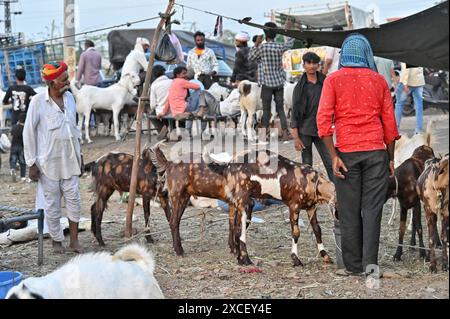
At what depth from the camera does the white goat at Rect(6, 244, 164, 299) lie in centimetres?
416

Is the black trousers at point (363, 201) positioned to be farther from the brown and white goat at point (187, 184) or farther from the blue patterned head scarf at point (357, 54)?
the brown and white goat at point (187, 184)

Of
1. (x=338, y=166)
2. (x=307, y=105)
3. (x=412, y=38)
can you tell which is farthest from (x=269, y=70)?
(x=338, y=166)

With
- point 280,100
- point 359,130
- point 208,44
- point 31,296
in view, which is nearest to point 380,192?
point 359,130

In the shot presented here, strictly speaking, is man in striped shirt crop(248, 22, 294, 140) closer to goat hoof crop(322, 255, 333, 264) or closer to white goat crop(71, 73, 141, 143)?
white goat crop(71, 73, 141, 143)

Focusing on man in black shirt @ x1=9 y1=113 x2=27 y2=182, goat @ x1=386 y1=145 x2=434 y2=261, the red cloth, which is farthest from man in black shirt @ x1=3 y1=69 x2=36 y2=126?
goat @ x1=386 y1=145 x2=434 y2=261

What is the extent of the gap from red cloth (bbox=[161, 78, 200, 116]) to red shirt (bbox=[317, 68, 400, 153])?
27.9 feet

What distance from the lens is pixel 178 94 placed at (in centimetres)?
1493

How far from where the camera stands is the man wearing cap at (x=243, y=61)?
16.1 meters

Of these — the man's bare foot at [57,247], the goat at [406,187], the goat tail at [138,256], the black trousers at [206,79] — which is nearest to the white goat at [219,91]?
the black trousers at [206,79]

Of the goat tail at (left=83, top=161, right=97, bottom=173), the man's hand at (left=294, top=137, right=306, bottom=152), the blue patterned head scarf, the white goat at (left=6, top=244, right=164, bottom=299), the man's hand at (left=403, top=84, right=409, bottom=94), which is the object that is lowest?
the white goat at (left=6, top=244, right=164, bottom=299)

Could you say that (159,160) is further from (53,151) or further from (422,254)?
(422,254)

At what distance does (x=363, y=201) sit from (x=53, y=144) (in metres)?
3.43

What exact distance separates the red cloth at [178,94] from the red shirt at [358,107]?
27.9ft
